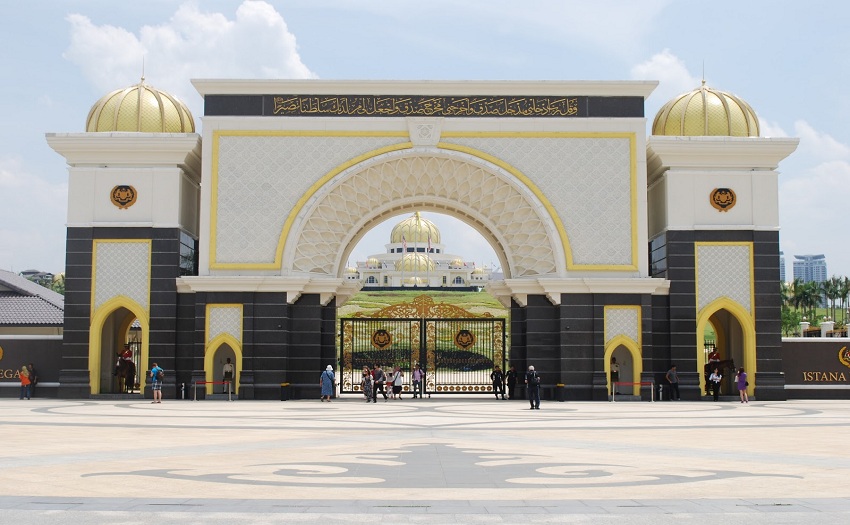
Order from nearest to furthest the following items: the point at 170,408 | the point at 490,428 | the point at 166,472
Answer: the point at 166,472 → the point at 490,428 → the point at 170,408

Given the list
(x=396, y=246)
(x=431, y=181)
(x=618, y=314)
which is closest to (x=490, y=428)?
(x=618, y=314)

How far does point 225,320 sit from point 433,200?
704 centimetres

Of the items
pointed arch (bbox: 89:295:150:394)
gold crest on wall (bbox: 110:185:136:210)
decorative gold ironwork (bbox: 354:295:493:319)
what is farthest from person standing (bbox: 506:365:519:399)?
gold crest on wall (bbox: 110:185:136:210)

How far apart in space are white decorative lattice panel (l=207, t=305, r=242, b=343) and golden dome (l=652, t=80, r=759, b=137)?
13.7 m

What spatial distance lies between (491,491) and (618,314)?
18465 millimetres

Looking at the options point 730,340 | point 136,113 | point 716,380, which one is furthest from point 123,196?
point 730,340

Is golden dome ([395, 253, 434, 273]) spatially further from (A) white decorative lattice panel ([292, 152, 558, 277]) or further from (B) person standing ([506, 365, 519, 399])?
(B) person standing ([506, 365, 519, 399])

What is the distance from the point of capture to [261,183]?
27.1 metres

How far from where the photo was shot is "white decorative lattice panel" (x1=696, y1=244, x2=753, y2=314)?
2719 cm

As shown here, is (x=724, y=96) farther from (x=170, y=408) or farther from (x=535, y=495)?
(x=535, y=495)

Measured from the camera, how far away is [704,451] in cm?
Answer: 1243

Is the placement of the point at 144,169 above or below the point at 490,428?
above

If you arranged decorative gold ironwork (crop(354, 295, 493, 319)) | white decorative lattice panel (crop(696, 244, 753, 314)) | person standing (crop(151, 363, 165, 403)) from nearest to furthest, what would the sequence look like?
person standing (crop(151, 363, 165, 403))
white decorative lattice panel (crop(696, 244, 753, 314))
decorative gold ironwork (crop(354, 295, 493, 319))

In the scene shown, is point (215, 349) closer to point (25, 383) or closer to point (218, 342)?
point (218, 342)
